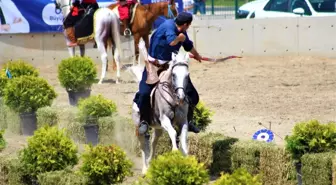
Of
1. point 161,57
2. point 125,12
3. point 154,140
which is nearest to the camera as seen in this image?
point 161,57

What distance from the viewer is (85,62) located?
17594mm

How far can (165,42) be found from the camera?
11.4 m

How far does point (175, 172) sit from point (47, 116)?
22.6ft

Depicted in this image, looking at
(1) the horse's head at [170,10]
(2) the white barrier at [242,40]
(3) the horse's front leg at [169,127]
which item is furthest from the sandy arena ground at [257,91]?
(3) the horse's front leg at [169,127]

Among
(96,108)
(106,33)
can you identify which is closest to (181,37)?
(96,108)

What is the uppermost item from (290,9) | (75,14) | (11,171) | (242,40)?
(75,14)

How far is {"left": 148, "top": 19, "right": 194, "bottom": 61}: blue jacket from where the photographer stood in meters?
11.3

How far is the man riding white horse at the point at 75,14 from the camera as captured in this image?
2195 centimetres

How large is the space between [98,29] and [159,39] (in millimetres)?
9956

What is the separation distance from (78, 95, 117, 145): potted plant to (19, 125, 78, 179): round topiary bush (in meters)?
2.68

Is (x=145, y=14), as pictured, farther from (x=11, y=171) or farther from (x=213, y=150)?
(x=11, y=171)

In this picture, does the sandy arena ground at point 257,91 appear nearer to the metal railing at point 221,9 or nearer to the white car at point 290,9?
the white car at point 290,9

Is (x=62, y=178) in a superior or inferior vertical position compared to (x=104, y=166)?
inferior

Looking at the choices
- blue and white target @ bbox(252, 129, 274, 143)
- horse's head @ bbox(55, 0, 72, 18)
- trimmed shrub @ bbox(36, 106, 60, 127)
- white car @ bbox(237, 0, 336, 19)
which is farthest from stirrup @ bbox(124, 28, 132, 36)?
blue and white target @ bbox(252, 129, 274, 143)
